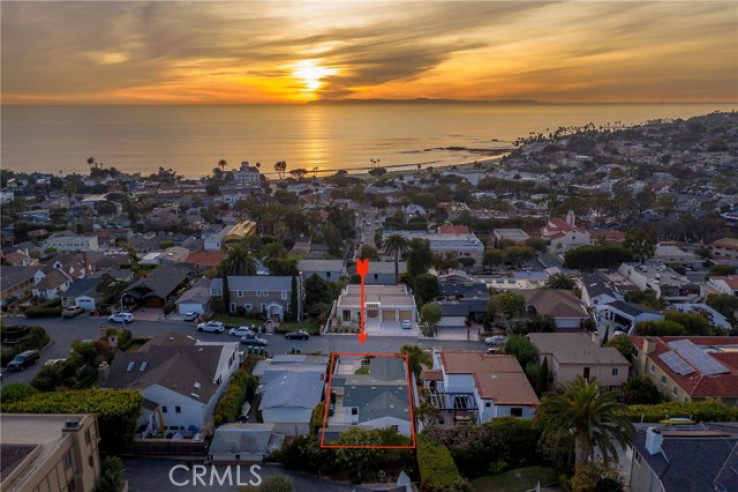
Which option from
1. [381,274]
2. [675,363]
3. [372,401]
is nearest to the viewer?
[372,401]

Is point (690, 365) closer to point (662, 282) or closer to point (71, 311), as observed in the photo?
point (662, 282)

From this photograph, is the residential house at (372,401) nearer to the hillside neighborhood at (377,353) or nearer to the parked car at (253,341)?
the hillside neighborhood at (377,353)

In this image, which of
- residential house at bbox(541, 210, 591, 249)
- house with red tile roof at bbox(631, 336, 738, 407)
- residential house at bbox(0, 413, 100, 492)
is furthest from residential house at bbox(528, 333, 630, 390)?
residential house at bbox(541, 210, 591, 249)

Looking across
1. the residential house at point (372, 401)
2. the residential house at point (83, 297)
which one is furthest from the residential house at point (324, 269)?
the residential house at point (372, 401)

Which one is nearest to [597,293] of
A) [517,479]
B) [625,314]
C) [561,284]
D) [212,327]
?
[561,284]
